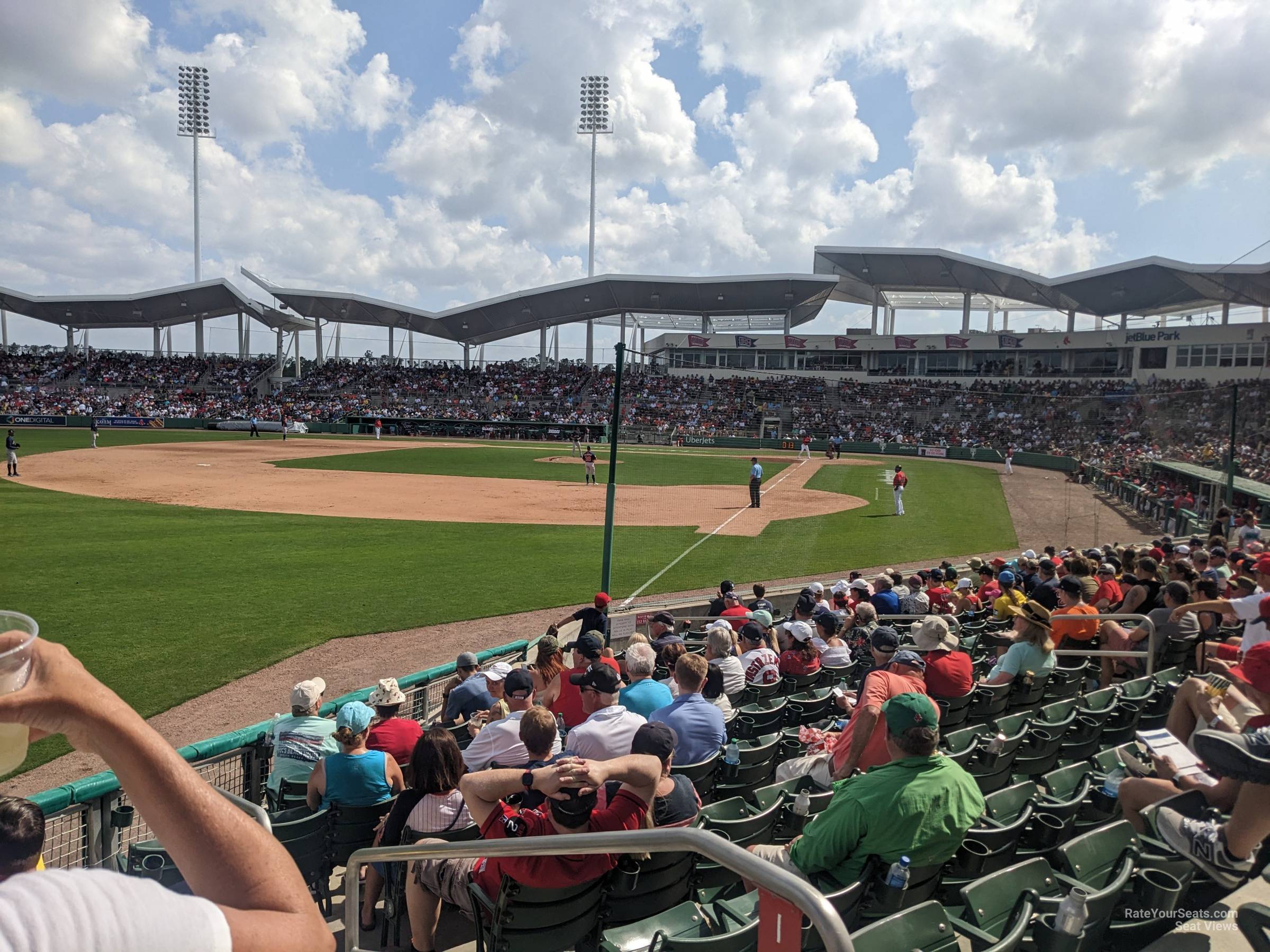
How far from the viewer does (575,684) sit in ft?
22.0

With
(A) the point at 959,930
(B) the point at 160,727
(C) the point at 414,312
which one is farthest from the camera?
(C) the point at 414,312

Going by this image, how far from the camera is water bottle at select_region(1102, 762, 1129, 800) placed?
4840 mm

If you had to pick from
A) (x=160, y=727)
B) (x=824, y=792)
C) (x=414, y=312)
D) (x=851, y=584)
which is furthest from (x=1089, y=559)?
(x=414, y=312)

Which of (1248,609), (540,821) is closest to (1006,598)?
(1248,609)

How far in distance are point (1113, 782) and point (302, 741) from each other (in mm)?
5530

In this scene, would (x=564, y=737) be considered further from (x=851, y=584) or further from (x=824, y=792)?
(x=851, y=584)

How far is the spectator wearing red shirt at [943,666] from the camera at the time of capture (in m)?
6.97

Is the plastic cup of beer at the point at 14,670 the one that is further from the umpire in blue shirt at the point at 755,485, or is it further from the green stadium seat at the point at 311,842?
the umpire in blue shirt at the point at 755,485

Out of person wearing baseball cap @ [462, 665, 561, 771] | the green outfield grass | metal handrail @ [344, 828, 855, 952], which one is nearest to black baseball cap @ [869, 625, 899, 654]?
person wearing baseball cap @ [462, 665, 561, 771]

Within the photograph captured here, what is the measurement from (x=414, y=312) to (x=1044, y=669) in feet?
237

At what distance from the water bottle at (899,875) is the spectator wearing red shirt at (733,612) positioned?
246 inches

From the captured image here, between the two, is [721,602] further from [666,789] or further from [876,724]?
[666,789]

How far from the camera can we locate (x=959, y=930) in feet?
11.1

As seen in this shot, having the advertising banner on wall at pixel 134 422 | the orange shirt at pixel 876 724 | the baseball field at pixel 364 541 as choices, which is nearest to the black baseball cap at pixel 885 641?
the orange shirt at pixel 876 724
